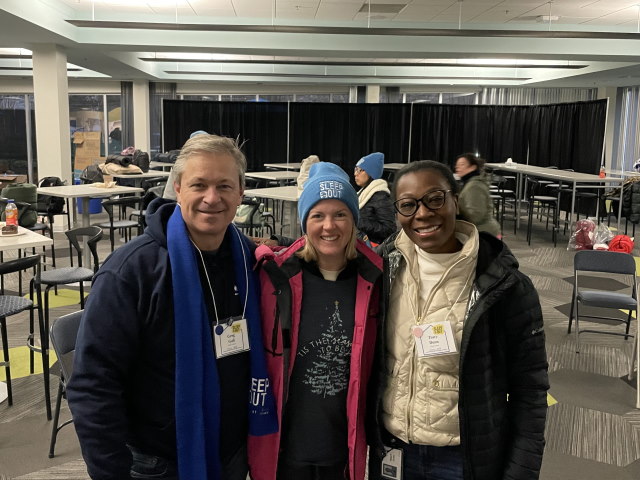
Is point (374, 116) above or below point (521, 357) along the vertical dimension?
above

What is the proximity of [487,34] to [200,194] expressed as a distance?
6.26 m

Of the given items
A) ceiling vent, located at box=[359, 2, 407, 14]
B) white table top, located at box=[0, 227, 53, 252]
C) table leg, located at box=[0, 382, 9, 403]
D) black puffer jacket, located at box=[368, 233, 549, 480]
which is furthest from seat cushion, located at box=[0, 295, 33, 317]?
ceiling vent, located at box=[359, 2, 407, 14]

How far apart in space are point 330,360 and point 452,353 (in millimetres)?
320

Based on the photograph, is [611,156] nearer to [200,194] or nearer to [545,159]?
[545,159]

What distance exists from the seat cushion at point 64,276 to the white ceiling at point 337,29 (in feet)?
11.1

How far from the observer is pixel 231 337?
137cm

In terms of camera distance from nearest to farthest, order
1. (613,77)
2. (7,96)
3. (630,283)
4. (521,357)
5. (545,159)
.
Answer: (521,357) → (630,283) → (613,77) → (545,159) → (7,96)

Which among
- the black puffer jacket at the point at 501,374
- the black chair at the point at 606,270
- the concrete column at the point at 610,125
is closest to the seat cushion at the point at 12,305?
the black puffer jacket at the point at 501,374

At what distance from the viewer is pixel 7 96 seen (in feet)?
50.5

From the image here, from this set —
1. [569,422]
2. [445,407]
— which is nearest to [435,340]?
[445,407]

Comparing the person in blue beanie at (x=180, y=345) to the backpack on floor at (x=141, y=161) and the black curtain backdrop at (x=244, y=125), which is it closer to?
the backpack on floor at (x=141, y=161)

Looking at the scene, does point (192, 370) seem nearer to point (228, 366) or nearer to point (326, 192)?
point (228, 366)

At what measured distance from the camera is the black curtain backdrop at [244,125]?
1302cm

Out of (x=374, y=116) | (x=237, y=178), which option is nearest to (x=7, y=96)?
(x=374, y=116)
